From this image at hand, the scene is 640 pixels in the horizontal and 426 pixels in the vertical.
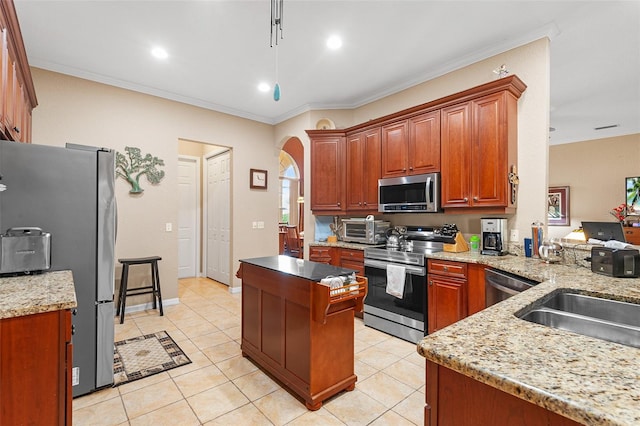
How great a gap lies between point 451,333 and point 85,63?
14.6 feet

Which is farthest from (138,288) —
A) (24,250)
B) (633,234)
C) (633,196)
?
(633,196)

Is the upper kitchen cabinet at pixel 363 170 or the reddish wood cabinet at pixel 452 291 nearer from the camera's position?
the reddish wood cabinet at pixel 452 291

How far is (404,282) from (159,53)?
3542 mm

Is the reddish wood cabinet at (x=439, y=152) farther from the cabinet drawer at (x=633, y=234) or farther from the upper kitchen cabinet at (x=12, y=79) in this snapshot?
the cabinet drawer at (x=633, y=234)

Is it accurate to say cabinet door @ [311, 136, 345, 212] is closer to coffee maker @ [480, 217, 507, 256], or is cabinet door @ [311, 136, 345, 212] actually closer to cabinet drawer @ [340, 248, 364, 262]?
cabinet drawer @ [340, 248, 364, 262]

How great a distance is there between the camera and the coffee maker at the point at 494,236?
2959 millimetres

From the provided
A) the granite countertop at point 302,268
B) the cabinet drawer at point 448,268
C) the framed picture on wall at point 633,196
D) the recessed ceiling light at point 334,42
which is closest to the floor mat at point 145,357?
the granite countertop at point 302,268

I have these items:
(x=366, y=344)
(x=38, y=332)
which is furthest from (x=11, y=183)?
(x=366, y=344)

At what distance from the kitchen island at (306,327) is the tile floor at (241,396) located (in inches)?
5.0

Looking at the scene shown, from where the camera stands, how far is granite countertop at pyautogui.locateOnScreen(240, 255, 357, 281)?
7.02ft

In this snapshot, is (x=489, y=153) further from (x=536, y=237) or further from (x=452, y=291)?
(x=452, y=291)

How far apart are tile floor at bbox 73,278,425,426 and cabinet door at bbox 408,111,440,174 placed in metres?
1.90

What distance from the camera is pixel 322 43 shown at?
308 centimetres

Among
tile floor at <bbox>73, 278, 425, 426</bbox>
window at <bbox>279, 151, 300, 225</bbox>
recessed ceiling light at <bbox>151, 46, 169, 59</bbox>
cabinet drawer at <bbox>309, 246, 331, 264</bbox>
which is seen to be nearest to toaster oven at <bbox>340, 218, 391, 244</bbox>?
cabinet drawer at <bbox>309, 246, 331, 264</bbox>
